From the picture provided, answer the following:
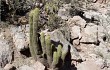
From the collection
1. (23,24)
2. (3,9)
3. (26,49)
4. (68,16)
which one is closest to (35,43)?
(26,49)

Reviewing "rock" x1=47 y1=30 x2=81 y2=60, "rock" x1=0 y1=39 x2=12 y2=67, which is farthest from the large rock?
"rock" x1=47 y1=30 x2=81 y2=60

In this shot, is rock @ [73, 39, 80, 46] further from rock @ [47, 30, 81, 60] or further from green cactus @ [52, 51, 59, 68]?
green cactus @ [52, 51, 59, 68]

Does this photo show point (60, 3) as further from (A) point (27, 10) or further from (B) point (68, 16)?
(A) point (27, 10)

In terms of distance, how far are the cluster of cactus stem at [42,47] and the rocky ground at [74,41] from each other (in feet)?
0.83

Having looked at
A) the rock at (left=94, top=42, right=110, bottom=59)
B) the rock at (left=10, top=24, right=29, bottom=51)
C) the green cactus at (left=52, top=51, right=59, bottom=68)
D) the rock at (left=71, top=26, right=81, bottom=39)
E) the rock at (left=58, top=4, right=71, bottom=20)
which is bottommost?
the rock at (left=94, top=42, right=110, bottom=59)

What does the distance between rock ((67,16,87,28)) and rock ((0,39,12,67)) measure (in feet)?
8.04

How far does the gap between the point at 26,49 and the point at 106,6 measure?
463cm

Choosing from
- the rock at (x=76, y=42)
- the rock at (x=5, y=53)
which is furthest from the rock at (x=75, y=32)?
the rock at (x=5, y=53)

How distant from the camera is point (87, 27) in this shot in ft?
27.3

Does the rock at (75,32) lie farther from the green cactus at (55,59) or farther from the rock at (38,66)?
the rock at (38,66)

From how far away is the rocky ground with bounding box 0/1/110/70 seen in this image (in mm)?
6660

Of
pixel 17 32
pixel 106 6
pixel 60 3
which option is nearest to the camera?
pixel 17 32

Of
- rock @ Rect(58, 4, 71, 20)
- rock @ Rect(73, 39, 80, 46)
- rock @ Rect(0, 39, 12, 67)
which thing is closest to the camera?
rock @ Rect(0, 39, 12, 67)

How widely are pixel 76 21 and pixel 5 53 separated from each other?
2854 millimetres
